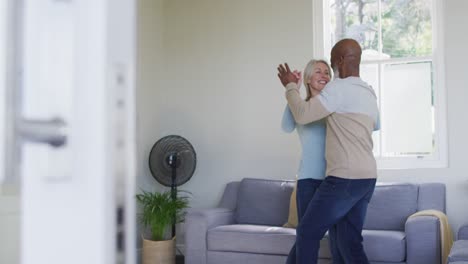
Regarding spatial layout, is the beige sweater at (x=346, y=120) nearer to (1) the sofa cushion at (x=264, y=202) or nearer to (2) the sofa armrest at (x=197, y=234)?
(2) the sofa armrest at (x=197, y=234)

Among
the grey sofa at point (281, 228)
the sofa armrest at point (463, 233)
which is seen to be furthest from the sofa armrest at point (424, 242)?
the sofa armrest at point (463, 233)

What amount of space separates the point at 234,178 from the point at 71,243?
498cm

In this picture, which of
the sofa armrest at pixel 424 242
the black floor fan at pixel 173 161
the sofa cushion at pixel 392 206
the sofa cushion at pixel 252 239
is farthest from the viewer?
the black floor fan at pixel 173 161

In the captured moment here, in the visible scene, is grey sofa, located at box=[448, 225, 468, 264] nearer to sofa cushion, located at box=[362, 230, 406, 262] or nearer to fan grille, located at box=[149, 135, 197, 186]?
sofa cushion, located at box=[362, 230, 406, 262]

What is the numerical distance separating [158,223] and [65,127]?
4468mm

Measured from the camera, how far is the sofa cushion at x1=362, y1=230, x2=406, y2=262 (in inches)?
149

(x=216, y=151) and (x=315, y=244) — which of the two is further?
(x=216, y=151)

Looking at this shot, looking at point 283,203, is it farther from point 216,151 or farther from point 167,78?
point 167,78

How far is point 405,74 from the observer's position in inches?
191

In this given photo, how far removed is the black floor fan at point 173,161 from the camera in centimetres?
506

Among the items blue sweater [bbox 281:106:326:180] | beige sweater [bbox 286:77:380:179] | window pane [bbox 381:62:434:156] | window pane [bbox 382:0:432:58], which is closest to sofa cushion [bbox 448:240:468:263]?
beige sweater [bbox 286:77:380:179]

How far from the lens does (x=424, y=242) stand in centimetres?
372

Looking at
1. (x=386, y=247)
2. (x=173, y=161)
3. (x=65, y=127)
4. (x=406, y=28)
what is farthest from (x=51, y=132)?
(x=406, y=28)

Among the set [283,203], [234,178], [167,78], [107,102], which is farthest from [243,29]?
[107,102]
